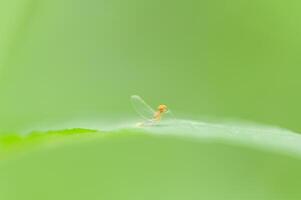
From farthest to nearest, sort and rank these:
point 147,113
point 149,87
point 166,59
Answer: point 166,59, point 149,87, point 147,113

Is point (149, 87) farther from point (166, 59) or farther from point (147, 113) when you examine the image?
point (147, 113)

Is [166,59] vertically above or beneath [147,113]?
above

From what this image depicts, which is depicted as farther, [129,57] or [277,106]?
[277,106]


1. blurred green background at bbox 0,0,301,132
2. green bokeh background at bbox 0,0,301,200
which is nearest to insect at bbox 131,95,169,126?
green bokeh background at bbox 0,0,301,200

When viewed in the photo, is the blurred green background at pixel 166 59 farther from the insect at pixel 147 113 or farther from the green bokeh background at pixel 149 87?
the insect at pixel 147 113

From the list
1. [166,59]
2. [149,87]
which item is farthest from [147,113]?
[166,59]

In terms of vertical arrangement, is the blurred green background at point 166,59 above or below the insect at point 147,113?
above

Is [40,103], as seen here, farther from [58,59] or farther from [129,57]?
[129,57]

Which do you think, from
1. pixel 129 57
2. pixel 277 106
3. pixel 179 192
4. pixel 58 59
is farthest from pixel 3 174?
pixel 277 106

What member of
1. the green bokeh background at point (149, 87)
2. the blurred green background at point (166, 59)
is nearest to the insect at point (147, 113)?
the green bokeh background at point (149, 87)
